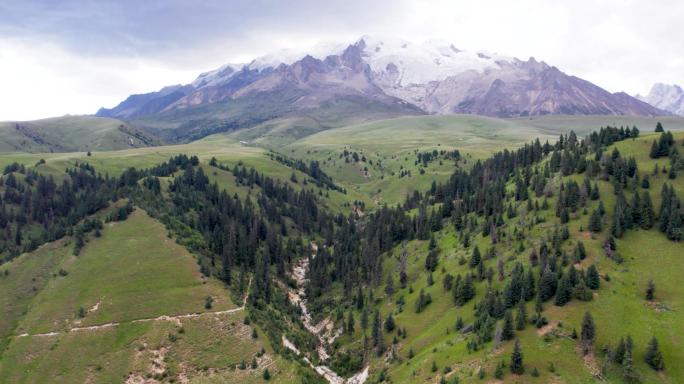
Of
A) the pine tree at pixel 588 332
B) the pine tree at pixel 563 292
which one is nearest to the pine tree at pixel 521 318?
the pine tree at pixel 563 292

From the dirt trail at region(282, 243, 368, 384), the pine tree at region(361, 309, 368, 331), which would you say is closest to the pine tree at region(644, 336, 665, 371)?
the dirt trail at region(282, 243, 368, 384)

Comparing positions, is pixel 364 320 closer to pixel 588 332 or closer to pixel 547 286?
pixel 547 286

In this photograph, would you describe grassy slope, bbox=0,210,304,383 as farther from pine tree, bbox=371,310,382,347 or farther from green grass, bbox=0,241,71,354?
pine tree, bbox=371,310,382,347

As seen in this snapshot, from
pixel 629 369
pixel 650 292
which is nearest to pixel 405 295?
pixel 650 292

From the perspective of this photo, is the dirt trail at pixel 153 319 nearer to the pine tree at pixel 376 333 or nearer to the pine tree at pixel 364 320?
the pine tree at pixel 364 320

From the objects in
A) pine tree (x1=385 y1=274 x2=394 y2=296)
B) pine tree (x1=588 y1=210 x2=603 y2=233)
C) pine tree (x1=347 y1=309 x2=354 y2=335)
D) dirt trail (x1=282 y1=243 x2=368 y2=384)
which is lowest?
dirt trail (x1=282 y1=243 x2=368 y2=384)

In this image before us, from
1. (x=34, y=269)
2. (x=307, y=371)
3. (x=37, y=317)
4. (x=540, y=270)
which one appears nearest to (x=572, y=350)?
(x=540, y=270)
